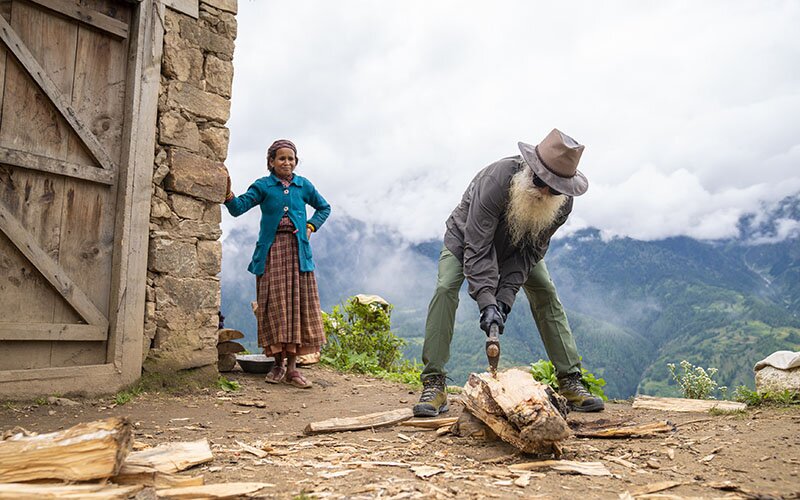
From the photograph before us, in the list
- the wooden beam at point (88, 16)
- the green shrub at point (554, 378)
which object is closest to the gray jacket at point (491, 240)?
the green shrub at point (554, 378)

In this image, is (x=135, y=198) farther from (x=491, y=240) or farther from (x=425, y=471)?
(x=425, y=471)

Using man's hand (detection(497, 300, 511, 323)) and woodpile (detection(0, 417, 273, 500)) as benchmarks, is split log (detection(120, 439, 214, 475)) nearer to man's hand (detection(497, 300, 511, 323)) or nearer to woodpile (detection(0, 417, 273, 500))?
woodpile (detection(0, 417, 273, 500))

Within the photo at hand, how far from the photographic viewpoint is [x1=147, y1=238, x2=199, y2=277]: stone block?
4.45 metres

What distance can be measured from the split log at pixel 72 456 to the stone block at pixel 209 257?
105 inches

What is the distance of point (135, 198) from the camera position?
171 inches

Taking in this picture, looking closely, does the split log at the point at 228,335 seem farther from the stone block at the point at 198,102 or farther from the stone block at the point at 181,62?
the stone block at the point at 181,62

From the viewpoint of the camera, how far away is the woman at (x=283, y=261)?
16.5 ft

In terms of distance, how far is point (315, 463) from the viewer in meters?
2.65

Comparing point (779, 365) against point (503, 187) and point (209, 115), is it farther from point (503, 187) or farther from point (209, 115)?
point (209, 115)

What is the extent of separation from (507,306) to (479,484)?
72.9 inches

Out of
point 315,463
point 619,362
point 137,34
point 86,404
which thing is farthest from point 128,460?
point 619,362

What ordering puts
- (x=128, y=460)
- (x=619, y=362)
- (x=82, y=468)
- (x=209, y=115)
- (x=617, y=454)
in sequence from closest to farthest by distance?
1. (x=82, y=468)
2. (x=128, y=460)
3. (x=617, y=454)
4. (x=209, y=115)
5. (x=619, y=362)

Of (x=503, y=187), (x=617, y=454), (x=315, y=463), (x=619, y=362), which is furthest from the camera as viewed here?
(x=619, y=362)

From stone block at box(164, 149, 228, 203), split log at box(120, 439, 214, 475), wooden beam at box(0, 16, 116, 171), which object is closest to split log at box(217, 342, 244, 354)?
stone block at box(164, 149, 228, 203)
